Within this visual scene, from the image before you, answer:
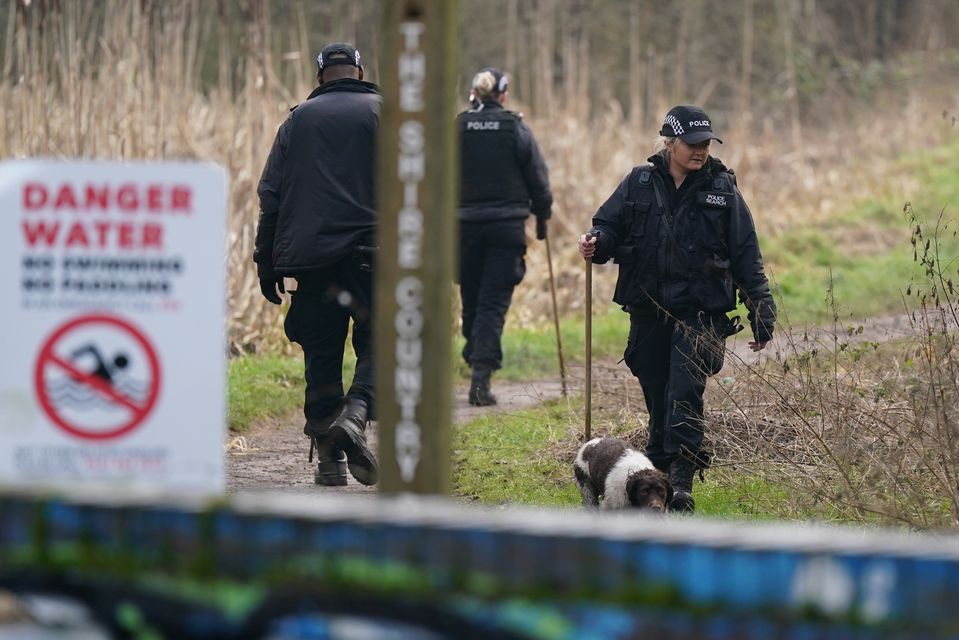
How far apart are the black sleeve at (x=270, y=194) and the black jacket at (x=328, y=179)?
30 millimetres

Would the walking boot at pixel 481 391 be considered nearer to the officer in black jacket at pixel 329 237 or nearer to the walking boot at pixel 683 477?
the officer in black jacket at pixel 329 237

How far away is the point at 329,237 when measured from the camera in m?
8.66

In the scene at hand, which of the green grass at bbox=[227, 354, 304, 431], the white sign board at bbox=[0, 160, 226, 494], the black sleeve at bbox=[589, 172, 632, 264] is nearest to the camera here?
the white sign board at bbox=[0, 160, 226, 494]

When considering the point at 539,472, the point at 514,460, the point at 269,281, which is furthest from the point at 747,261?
the point at 269,281

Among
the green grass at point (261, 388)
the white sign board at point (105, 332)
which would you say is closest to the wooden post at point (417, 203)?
the white sign board at point (105, 332)

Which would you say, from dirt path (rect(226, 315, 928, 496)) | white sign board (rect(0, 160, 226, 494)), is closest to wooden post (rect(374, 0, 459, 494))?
white sign board (rect(0, 160, 226, 494))

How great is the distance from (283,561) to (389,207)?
2.97ft

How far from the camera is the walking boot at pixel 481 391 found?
1170 cm

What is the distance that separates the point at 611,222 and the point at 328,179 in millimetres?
1407

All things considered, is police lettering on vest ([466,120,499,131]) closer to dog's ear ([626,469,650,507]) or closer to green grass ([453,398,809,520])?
green grass ([453,398,809,520])

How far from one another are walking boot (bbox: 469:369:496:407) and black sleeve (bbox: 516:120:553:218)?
1205mm

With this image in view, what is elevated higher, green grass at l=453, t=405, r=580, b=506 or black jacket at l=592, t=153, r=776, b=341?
black jacket at l=592, t=153, r=776, b=341

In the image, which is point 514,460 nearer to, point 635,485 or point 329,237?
point 329,237

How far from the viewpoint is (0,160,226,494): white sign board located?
4398mm
